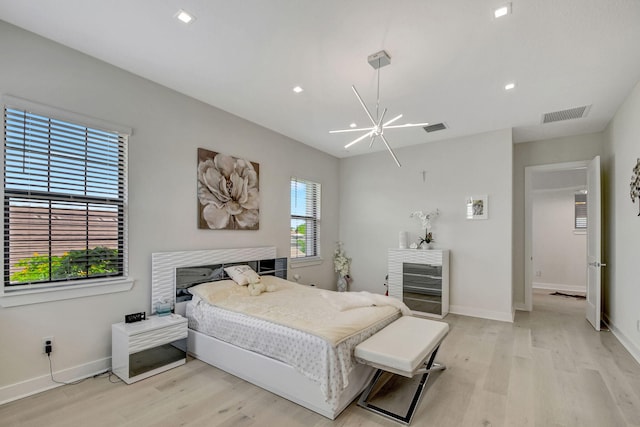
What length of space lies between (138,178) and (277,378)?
7.82 feet

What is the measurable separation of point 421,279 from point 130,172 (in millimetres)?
4259

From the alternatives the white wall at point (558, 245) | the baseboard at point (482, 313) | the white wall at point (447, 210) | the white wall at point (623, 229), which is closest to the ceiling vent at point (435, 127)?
the white wall at point (447, 210)

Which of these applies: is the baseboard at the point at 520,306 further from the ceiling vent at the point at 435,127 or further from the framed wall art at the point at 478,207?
the ceiling vent at the point at 435,127

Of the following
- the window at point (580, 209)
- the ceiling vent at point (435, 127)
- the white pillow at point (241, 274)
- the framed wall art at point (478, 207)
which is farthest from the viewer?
the window at point (580, 209)

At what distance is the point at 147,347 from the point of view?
275cm

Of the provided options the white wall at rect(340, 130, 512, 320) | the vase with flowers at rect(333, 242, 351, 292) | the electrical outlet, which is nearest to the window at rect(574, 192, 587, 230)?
the white wall at rect(340, 130, 512, 320)

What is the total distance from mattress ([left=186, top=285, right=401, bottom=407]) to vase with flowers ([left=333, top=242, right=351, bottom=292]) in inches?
115

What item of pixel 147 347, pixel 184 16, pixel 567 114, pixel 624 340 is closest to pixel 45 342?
pixel 147 347

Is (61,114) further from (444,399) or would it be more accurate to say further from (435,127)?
(435,127)

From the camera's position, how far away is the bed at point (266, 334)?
2238 millimetres

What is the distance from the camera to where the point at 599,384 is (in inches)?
106

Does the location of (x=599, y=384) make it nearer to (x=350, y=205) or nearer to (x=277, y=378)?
(x=277, y=378)

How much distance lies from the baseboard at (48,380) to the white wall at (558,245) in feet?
28.4

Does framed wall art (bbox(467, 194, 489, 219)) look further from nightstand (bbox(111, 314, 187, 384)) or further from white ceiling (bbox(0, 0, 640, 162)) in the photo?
nightstand (bbox(111, 314, 187, 384))
